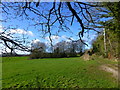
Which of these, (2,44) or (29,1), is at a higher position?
(29,1)

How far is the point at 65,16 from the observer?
363cm

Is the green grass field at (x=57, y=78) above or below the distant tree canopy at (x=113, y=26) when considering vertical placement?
below

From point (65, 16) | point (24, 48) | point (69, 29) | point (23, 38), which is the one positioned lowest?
point (24, 48)

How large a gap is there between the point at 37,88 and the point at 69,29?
3306mm

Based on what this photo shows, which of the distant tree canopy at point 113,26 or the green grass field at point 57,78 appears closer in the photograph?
the distant tree canopy at point 113,26

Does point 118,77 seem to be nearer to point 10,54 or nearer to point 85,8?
point 85,8

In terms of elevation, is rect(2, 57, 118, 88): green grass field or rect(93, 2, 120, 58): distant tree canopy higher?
rect(93, 2, 120, 58): distant tree canopy

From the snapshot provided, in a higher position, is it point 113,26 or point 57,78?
point 113,26

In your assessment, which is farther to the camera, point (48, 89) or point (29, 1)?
point (48, 89)

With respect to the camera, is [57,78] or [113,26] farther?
[113,26]

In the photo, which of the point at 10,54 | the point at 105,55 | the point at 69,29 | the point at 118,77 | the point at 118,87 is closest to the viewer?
the point at 10,54

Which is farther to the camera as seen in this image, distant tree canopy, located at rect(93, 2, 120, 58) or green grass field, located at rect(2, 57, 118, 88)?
green grass field, located at rect(2, 57, 118, 88)

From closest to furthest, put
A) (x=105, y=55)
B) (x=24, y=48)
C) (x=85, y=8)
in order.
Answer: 1. (x=24, y=48)
2. (x=85, y=8)
3. (x=105, y=55)

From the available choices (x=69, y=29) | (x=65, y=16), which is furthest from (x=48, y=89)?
(x=65, y=16)
